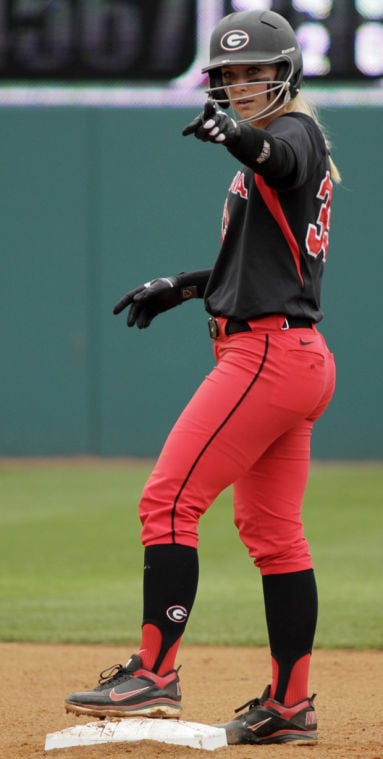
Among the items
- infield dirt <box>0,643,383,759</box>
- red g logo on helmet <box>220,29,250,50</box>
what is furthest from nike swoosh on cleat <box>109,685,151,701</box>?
red g logo on helmet <box>220,29,250,50</box>

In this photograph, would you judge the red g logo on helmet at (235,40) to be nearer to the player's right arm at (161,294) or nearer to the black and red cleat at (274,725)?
the player's right arm at (161,294)

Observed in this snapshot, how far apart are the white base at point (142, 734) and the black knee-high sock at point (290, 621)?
30cm

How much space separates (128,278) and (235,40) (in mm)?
9410

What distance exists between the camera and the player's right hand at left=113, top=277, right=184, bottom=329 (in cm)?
353

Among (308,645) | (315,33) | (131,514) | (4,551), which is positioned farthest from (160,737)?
(315,33)

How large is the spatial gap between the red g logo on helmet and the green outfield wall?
9.31 metres

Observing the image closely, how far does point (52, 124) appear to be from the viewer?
12617 millimetres

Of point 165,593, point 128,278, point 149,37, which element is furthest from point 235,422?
point 128,278

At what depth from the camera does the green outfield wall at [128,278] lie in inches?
493

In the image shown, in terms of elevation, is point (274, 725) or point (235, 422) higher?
point (235, 422)

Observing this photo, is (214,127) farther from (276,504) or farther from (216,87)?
(276,504)

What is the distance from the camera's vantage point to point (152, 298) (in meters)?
3.55

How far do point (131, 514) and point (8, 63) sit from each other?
16.6 feet

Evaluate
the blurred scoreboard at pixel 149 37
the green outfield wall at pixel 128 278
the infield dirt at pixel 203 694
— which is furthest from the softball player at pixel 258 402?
the green outfield wall at pixel 128 278
